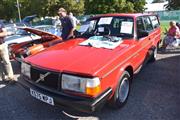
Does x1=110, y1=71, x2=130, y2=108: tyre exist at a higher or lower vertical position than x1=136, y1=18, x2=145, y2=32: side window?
lower

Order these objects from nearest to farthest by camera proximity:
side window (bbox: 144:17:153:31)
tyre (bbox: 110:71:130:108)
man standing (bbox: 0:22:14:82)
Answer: tyre (bbox: 110:71:130:108)
man standing (bbox: 0:22:14:82)
side window (bbox: 144:17:153:31)

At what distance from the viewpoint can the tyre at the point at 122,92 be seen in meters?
4.03

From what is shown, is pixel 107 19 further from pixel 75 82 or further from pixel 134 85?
pixel 75 82

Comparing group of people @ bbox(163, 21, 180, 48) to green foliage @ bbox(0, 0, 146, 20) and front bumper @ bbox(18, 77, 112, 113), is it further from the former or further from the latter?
green foliage @ bbox(0, 0, 146, 20)

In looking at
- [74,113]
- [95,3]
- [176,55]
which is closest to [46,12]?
[95,3]

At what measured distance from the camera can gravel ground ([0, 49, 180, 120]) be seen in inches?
160

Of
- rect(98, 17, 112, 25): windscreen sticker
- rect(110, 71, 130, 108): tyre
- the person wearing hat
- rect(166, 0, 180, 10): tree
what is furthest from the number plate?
rect(166, 0, 180, 10): tree

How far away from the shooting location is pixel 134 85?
5480 mm

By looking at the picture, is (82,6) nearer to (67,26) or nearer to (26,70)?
(67,26)

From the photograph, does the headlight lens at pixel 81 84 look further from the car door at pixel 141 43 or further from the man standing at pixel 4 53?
the man standing at pixel 4 53

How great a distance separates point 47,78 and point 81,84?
0.63 m

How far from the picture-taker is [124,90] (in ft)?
14.6

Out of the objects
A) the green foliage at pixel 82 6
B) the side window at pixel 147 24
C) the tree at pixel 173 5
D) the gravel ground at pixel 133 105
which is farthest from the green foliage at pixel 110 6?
the gravel ground at pixel 133 105

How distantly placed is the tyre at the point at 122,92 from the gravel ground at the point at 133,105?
0.13 metres
